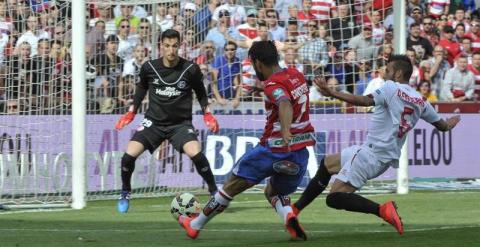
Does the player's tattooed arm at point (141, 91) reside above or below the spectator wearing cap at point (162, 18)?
below

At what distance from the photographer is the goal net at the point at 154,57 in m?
16.8

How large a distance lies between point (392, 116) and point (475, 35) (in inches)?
548

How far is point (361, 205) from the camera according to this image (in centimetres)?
1069

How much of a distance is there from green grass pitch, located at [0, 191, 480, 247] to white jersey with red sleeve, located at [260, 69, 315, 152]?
0.90 meters

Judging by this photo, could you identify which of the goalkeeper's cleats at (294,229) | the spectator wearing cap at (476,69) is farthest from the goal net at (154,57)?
the goalkeeper's cleats at (294,229)

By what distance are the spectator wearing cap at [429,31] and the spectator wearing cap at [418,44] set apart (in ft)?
1.69

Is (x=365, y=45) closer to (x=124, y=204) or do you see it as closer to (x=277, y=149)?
(x=124, y=204)

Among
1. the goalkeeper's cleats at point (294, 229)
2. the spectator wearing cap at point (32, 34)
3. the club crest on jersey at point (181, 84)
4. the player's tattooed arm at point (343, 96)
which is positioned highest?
the spectator wearing cap at point (32, 34)

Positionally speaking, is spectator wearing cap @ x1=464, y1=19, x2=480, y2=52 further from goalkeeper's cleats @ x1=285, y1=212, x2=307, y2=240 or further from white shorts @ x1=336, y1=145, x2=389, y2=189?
goalkeeper's cleats @ x1=285, y1=212, x2=307, y2=240

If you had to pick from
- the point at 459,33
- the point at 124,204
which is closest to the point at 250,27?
the point at 124,204

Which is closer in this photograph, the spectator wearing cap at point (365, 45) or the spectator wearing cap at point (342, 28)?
the spectator wearing cap at point (365, 45)

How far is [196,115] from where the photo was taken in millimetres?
19438

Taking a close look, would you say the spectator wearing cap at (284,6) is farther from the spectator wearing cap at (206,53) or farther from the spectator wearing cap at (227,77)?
the spectator wearing cap at (206,53)

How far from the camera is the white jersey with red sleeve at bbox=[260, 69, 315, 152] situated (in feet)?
34.3
